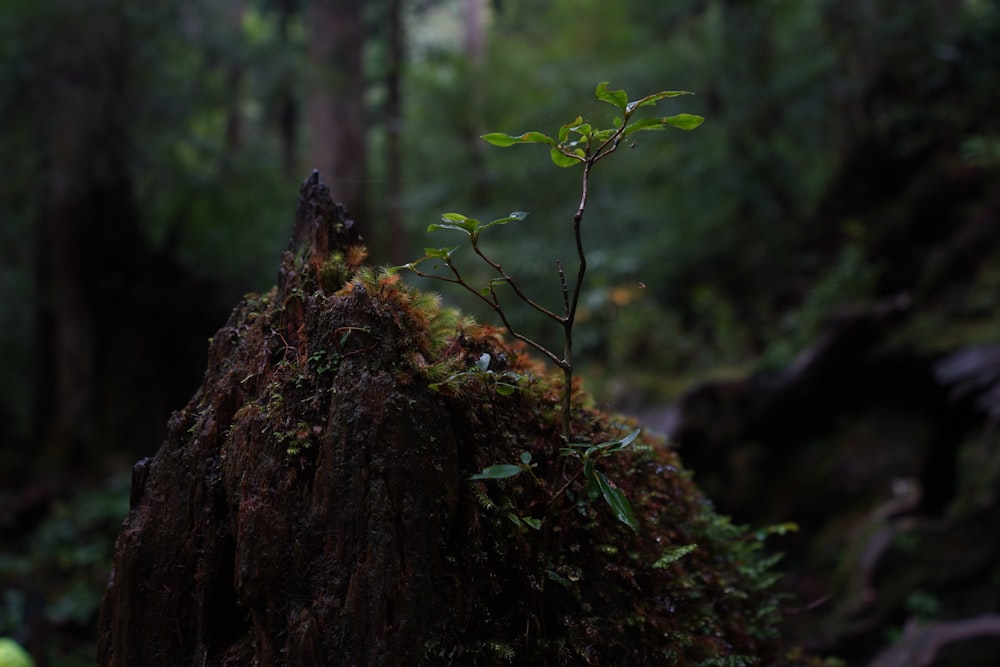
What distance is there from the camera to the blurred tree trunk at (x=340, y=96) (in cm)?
1034

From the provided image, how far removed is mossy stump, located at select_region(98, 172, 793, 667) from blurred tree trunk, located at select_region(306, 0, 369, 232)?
858 centimetres

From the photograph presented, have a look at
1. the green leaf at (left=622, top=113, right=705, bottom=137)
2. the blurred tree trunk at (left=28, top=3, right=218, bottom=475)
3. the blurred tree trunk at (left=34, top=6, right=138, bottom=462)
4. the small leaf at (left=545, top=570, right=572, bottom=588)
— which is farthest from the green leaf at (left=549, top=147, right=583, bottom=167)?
the blurred tree trunk at (left=34, top=6, right=138, bottom=462)

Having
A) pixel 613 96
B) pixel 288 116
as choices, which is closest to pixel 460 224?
pixel 613 96

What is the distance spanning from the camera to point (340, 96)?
10.5m

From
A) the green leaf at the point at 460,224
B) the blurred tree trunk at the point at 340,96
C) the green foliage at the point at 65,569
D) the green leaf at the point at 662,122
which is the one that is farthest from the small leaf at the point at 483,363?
the blurred tree trunk at the point at 340,96

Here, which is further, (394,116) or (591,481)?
(394,116)

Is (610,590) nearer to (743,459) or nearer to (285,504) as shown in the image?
(285,504)

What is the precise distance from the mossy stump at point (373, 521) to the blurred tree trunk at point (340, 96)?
8.58 m

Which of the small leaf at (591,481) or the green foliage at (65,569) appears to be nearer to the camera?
the small leaf at (591,481)

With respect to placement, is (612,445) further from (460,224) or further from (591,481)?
(460,224)

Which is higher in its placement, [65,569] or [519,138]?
[65,569]

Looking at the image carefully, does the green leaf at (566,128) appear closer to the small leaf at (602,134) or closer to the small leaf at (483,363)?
the small leaf at (602,134)

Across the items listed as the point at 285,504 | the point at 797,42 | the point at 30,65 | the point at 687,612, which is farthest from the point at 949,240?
the point at 30,65

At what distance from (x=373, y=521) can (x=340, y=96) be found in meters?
9.94
